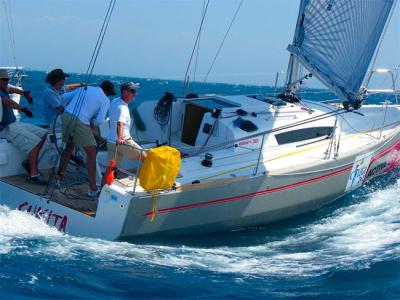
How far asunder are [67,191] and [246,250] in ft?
6.91

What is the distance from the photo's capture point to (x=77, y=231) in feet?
20.6

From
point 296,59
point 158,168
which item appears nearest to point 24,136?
point 158,168

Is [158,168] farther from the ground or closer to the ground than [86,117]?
closer to the ground

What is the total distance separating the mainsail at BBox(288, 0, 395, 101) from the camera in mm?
8164

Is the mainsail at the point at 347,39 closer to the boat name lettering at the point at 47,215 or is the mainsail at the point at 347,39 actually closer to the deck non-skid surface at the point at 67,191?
the deck non-skid surface at the point at 67,191

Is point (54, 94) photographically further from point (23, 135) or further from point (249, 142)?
point (249, 142)

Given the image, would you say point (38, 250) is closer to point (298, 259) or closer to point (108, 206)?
point (108, 206)

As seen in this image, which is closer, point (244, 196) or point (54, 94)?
point (244, 196)

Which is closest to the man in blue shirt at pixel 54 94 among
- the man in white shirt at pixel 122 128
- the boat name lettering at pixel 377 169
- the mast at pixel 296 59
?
the man in white shirt at pixel 122 128

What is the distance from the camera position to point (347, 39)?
8219 mm

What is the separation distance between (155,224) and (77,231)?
2.63 feet

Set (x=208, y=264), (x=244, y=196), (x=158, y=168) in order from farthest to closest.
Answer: (x=244, y=196), (x=158, y=168), (x=208, y=264)

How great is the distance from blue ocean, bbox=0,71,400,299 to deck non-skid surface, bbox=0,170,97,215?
1.03 ft

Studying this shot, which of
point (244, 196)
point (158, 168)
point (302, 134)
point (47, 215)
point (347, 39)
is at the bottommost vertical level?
point (47, 215)
